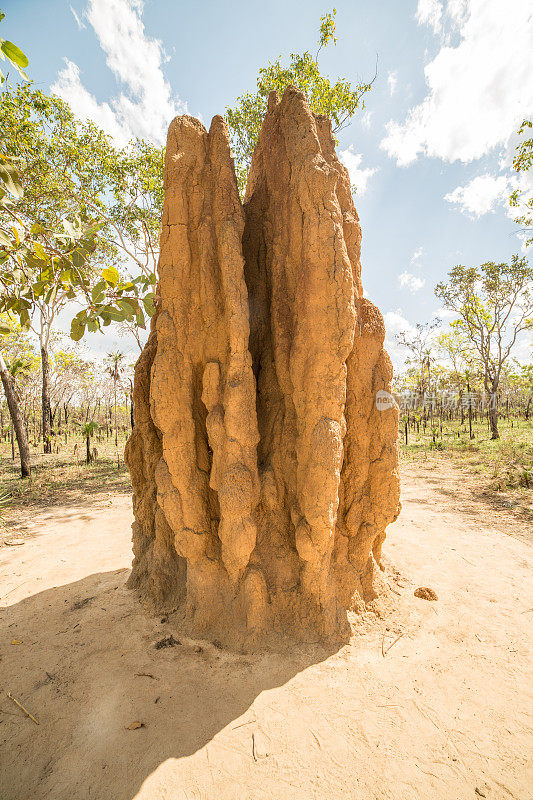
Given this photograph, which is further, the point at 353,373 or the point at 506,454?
the point at 506,454

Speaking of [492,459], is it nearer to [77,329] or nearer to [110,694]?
[110,694]

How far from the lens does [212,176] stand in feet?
12.0

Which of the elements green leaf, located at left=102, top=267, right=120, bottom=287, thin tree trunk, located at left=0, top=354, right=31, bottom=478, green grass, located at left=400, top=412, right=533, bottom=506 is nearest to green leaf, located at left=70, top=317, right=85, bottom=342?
green leaf, located at left=102, top=267, right=120, bottom=287

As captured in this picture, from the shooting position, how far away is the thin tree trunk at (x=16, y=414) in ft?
32.9

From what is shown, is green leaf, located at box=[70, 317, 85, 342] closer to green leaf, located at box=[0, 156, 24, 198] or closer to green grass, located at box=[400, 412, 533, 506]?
green leaf, located at box=[0, 156, 24, 198]

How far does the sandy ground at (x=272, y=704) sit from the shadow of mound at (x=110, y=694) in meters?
0.01

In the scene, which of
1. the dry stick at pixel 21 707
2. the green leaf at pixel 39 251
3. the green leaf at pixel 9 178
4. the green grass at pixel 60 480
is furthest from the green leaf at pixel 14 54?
the green grass at pixel 60 480

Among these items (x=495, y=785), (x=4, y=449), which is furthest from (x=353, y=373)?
(x=4, y=449)

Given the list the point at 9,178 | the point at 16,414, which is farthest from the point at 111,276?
the point at 16,414

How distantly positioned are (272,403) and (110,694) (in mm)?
2714

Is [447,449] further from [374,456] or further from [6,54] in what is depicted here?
[6,54]

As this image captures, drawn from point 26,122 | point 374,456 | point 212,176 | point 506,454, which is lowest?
point 506,454

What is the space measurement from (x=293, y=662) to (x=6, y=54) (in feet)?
13.5

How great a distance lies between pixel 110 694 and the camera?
2.82 meters
